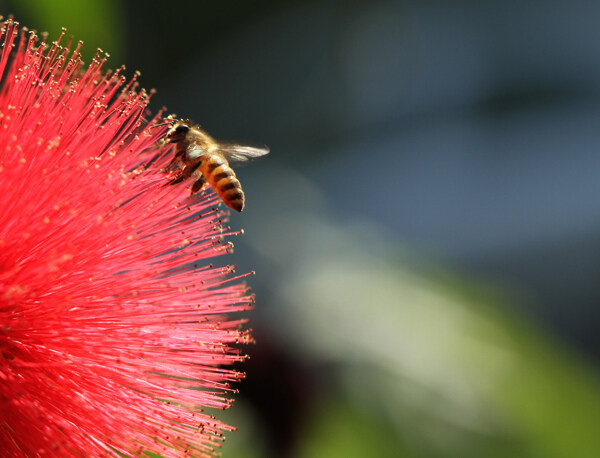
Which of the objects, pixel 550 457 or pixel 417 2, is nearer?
pixel 550 457

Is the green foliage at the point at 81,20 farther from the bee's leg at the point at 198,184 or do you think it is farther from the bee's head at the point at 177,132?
the bee's leg at the point at 198,184

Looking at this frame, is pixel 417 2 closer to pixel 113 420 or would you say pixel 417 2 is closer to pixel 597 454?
pixel 597 454

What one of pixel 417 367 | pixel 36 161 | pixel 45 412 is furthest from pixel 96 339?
pixel 417 367

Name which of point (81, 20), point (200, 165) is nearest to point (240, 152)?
point (200, 165)

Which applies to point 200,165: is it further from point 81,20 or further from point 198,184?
point 81,20

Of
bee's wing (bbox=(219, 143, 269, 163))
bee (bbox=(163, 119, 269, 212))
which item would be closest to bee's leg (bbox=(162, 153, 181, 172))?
bee (bbox=(163, 119, 269, 212))

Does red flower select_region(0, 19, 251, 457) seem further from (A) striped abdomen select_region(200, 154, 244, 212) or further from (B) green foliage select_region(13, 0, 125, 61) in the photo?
(B) green foliage select_region(13, 0, 125, 61)
